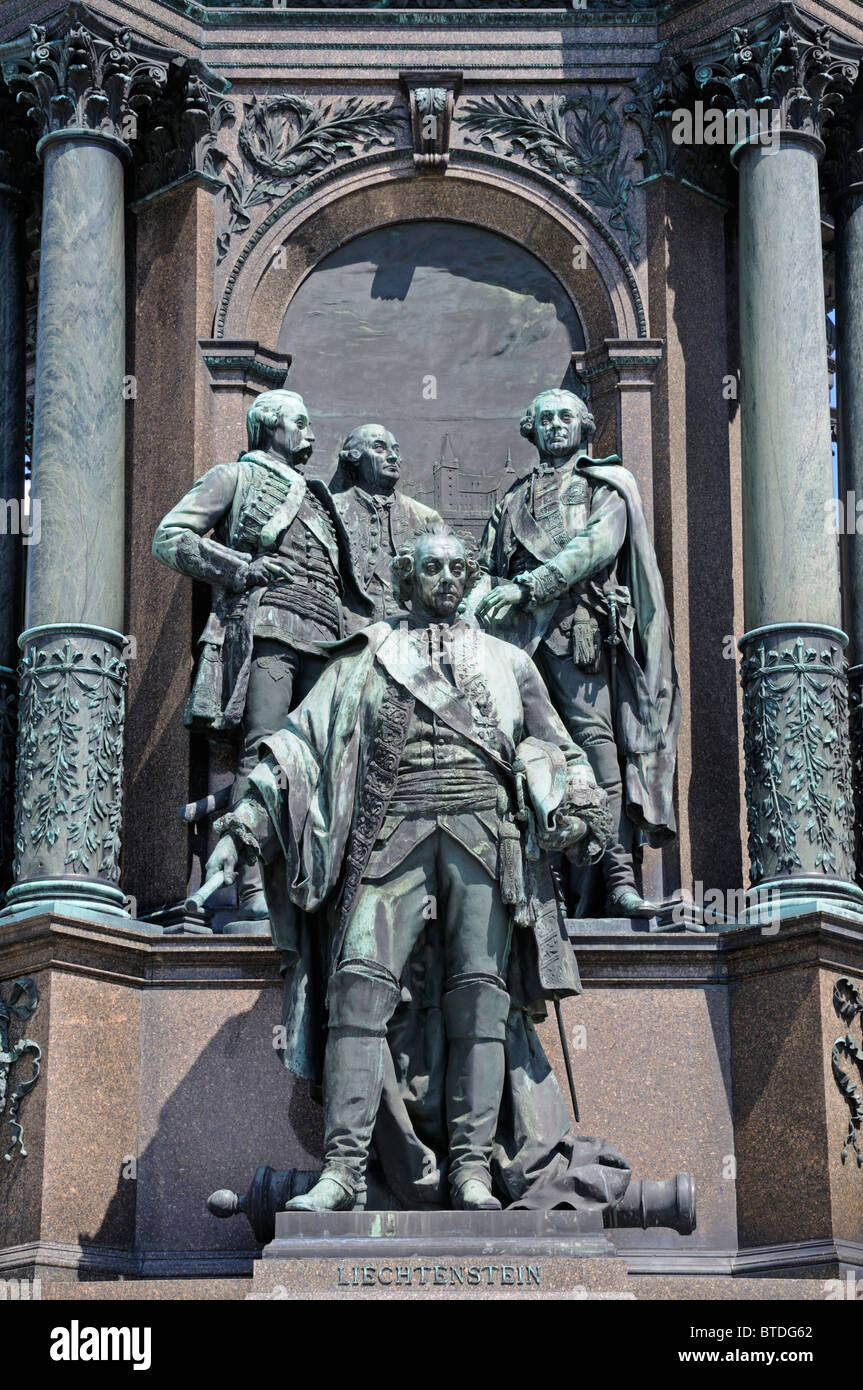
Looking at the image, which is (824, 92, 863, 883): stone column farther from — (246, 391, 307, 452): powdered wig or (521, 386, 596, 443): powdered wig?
(246, 391, 307, 452): powdered wig

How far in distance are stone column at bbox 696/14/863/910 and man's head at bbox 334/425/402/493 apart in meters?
2.09

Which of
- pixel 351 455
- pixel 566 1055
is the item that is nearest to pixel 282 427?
pixel 351 455

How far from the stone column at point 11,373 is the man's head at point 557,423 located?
334 centimetres

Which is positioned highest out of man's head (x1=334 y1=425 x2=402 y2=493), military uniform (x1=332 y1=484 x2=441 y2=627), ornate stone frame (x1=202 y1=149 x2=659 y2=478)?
ornate stone frame (x1=202 y1=149 x2=659 y2=478)

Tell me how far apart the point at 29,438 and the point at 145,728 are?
4813 mm

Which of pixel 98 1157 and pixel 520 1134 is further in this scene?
pixel 98 1157

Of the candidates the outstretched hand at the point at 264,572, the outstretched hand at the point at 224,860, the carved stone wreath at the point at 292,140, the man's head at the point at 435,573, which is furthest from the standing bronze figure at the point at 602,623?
the outstretched hand at the point at 224,860

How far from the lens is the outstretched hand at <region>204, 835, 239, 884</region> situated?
1371 centimetres

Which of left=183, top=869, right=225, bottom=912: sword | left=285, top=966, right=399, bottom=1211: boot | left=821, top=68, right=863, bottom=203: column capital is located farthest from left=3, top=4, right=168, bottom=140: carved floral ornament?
left=285, top=966, right=399, bottom=1211: boot

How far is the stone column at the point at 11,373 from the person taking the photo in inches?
701

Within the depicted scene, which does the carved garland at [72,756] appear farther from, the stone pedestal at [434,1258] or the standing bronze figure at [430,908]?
the stone pedestal at [434,1258]

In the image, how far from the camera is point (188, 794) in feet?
54.9

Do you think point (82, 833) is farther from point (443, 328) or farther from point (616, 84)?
point (616, 84)
